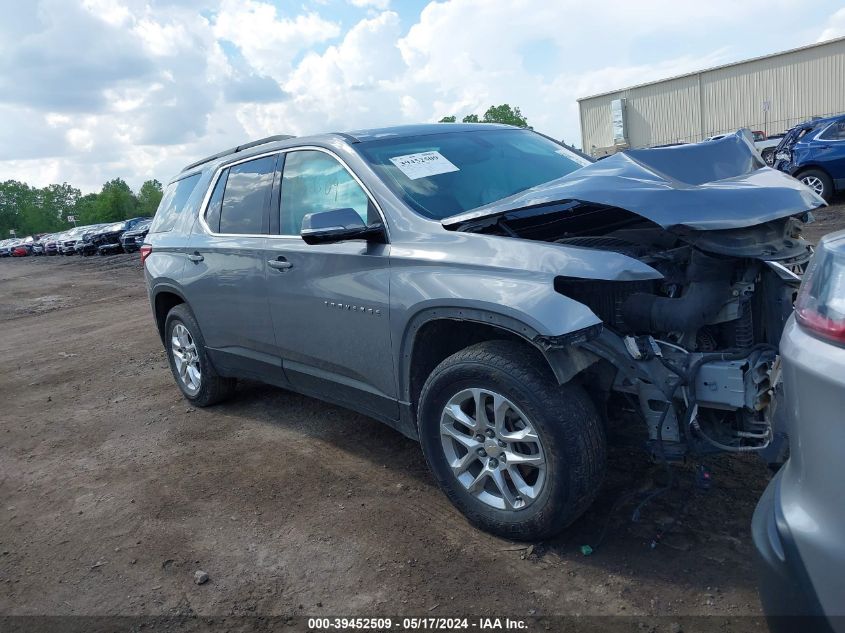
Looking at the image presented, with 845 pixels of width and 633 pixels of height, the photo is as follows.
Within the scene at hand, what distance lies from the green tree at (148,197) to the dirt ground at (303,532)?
11360 centimetres

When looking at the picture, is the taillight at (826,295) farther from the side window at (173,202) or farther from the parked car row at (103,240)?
the parked car row at (103,240)

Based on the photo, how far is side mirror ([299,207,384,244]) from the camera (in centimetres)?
336

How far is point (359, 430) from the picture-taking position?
4.68m

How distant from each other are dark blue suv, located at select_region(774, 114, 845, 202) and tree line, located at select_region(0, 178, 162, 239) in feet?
344

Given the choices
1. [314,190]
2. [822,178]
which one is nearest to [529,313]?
[314,190]

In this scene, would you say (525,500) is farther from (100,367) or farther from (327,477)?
(100,367)

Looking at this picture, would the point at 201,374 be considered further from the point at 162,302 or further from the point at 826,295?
the point at 826,295

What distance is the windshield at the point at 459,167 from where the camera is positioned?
11.8 ft

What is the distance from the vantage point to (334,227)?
11.0 feet

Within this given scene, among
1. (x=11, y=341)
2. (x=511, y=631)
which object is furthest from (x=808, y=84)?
(x=511, y=631)

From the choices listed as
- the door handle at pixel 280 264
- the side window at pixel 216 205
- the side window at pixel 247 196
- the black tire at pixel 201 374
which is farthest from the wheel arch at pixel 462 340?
the black tire at pixel 201 374

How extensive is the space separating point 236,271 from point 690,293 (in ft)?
9.35

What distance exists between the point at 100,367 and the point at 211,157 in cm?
330

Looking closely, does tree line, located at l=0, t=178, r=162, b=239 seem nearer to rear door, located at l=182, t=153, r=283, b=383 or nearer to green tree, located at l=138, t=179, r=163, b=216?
green tree, located at l=138, t=179, r=163, b=216
